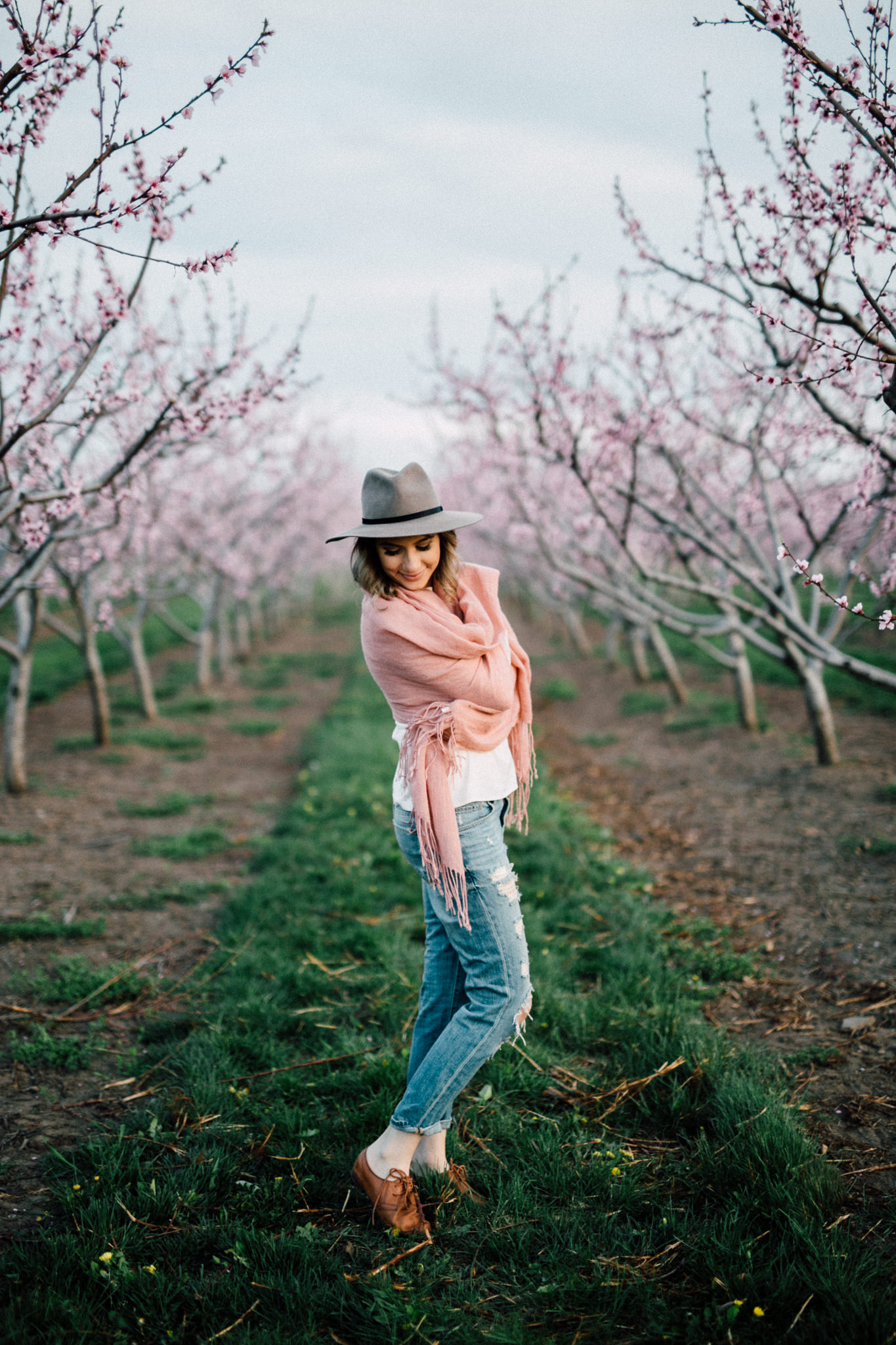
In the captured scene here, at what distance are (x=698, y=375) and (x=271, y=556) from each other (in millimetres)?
12009

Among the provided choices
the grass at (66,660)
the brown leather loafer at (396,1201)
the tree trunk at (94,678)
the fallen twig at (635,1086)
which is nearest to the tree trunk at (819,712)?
the fallen twig at (635,1086)

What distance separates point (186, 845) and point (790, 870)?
14.1 ft

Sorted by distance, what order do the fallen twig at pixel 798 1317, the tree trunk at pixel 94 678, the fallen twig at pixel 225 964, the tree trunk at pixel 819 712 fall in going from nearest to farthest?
→ 1. the fallen twig at pixel 798 1317
2. the fallen twig at pixel 225 964
3. the tree trunk at pixel 819 712
4. the tree trunk at pixel 94 678

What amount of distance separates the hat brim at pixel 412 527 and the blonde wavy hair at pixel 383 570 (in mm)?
32

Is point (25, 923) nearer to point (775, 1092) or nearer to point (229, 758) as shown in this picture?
point (775, 1092)

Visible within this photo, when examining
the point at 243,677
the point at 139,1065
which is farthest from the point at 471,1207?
the point at 243,677

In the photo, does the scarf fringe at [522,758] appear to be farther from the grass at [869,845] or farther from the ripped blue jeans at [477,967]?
the grass at [869,845]

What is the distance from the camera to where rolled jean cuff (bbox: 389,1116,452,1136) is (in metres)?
2.38

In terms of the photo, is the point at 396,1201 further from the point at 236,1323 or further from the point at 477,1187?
the point at 236,1323

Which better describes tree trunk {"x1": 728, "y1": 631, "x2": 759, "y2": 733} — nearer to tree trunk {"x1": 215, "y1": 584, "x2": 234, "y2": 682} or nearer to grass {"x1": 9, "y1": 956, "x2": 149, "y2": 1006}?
grass {"x1": 9, "y1": 956, "x2": 149, "y2": 1006}

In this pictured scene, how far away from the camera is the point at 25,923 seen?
15.0ft

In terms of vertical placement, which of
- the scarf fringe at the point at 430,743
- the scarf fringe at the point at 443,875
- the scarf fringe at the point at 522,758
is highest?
the scarf fringe at the point at 430,743

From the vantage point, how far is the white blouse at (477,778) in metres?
2.31

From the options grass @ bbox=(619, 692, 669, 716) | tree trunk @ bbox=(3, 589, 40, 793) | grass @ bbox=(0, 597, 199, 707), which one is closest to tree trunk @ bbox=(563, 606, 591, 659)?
grass @ bbox=(619, 692, 669, 716)
